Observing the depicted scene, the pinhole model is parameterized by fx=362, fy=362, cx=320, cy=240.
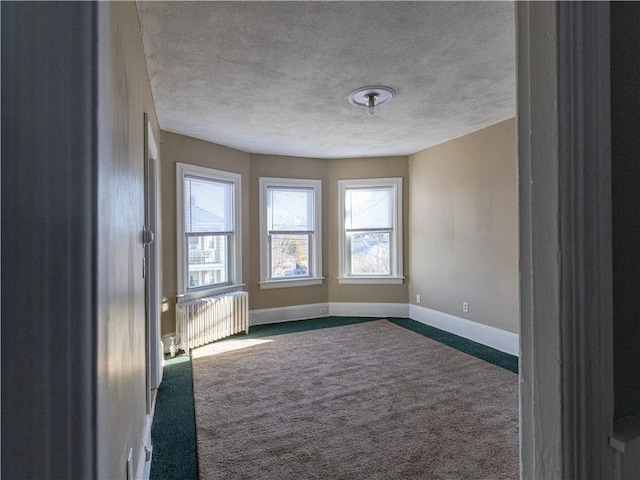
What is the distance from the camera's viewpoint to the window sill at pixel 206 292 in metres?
4.16

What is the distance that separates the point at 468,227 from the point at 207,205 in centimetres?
326

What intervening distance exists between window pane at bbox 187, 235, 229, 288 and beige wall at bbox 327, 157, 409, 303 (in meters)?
1.69

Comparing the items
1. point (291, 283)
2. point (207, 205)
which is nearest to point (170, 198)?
point (207, 205)

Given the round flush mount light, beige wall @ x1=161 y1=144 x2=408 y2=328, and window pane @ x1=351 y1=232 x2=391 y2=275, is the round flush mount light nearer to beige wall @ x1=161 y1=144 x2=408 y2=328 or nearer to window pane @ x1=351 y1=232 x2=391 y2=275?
beige wall @ x1=161 y1=144 x2=408 y2=328

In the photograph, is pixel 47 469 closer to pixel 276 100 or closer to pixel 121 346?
pixel 121 346

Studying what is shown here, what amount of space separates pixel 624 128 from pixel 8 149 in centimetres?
109

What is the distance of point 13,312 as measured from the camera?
510mm

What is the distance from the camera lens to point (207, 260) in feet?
15.1

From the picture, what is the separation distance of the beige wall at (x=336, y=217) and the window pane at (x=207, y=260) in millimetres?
1690

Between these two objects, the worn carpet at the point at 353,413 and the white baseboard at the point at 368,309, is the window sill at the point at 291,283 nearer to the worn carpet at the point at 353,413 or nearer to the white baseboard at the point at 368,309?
the white baseboard at the point at 368,309

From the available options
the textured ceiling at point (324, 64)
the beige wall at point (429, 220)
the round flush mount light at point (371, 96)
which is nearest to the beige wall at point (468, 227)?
the beige wall at point (429, 220)

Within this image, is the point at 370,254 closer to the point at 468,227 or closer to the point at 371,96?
the point at 468,227

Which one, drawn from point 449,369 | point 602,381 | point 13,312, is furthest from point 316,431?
point 13,312

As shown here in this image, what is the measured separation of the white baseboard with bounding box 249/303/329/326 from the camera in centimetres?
522
